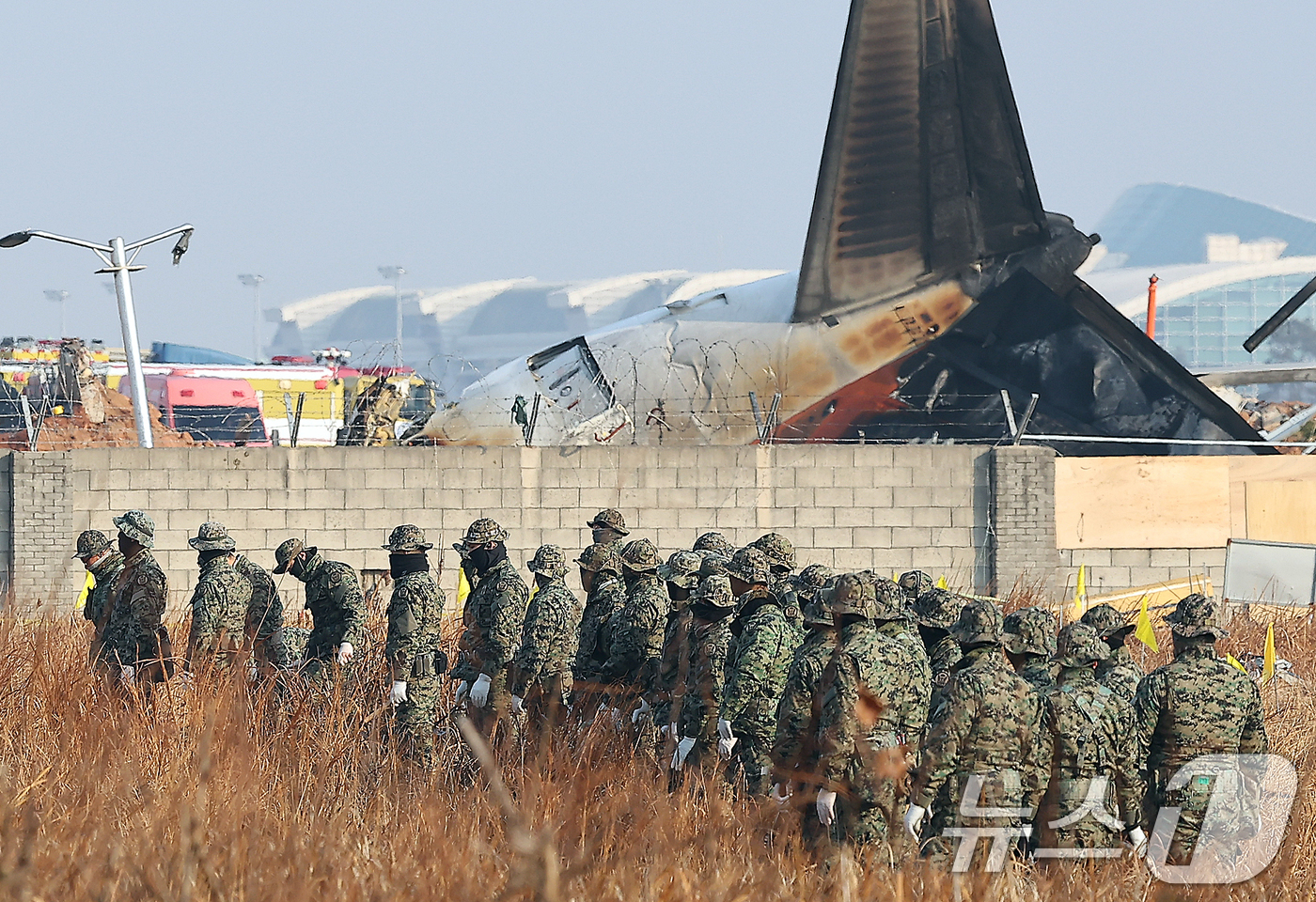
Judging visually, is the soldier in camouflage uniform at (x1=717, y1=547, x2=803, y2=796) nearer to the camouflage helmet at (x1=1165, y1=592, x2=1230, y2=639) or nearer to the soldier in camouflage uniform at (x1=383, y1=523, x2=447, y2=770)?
the camouflage helmet at (x1=1165, y1=592, x2=1230, y2=639)

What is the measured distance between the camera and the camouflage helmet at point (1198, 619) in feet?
25.1

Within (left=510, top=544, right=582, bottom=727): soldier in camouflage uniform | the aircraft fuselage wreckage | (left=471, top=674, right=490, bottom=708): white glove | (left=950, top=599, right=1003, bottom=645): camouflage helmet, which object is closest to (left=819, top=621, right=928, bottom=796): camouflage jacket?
(left=950, top=599, right=1003, bottom=645): camouflage helmet

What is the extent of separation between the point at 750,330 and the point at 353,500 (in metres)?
6.16

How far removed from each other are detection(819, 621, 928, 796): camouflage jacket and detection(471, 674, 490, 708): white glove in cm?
377

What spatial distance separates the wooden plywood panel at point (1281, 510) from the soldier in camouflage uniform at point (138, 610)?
13.0 metres

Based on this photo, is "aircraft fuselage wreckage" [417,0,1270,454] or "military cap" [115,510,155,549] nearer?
"military cap" [115,510,155,549]

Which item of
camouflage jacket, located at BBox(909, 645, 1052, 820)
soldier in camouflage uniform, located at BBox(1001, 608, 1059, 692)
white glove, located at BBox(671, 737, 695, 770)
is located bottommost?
white glove, located at BBox(671, 737, 695, 770)

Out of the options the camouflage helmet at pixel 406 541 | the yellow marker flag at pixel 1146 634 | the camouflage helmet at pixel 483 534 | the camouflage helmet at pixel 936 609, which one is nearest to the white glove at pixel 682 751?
the camouflage helmet at pixel 936 609

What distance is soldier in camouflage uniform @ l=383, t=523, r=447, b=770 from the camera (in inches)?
401

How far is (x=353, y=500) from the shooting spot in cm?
1673

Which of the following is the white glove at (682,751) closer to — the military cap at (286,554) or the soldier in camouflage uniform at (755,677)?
the soldier in camouflage uniform at (755,677)

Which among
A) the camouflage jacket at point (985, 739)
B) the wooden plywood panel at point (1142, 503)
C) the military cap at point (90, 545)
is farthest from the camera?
the wooden plywood panel at point (1142, 503)

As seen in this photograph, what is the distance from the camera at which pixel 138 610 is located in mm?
10930

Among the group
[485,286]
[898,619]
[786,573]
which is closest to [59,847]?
[898,619]
